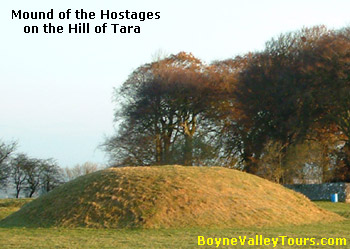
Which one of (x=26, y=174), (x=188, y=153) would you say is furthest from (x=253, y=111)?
(x=26, y=174)

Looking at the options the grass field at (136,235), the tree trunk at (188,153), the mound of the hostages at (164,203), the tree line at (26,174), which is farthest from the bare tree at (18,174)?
the grass field at (136,235)

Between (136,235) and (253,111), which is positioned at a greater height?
(253,111)

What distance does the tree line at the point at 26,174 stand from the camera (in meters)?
55.4

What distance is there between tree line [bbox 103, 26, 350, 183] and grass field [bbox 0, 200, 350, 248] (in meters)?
23.6

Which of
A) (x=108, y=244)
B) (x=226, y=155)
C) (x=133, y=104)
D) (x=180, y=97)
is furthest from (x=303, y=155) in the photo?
(x=108, y=244)

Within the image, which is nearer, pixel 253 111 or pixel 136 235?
pixel 136 235

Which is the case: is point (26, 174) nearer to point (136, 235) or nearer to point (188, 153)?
point (188, 153)

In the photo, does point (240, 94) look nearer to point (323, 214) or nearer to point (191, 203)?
point (323, 214)

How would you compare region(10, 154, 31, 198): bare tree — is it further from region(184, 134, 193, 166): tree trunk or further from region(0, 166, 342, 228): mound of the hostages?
region(0, 166, 342, 228): mound of the hostages

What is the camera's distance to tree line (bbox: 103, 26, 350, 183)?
45.9 m

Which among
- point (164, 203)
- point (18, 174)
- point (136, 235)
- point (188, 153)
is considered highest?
point (188, 153)

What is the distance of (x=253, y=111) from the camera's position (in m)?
49.7

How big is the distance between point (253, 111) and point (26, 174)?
23.0m

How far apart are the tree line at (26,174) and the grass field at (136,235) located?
1340 inches
